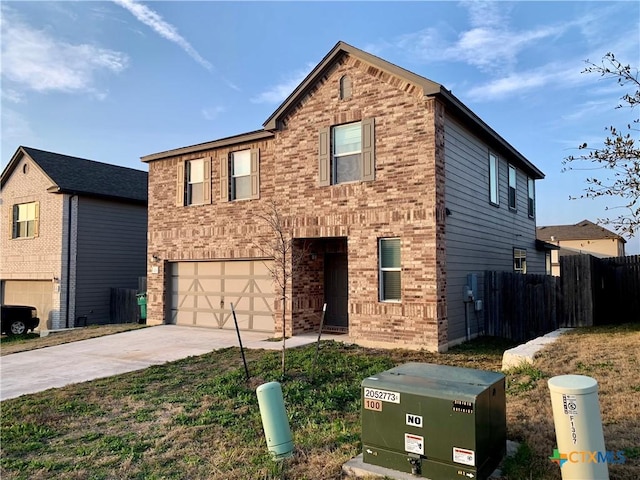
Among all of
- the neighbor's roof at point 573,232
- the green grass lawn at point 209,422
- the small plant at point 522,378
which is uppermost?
the neighbor's roof at point 573,232

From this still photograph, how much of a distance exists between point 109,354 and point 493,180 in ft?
38.3

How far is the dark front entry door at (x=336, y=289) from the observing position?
526 inches

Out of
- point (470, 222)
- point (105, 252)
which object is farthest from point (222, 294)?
point (105, 252)

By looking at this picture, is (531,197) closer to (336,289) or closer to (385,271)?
(336,289)

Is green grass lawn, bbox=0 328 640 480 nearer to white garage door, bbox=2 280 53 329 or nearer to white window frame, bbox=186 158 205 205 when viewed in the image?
white window frame, bbox=186 158 205 205

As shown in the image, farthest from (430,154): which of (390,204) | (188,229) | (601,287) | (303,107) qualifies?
(188,229)

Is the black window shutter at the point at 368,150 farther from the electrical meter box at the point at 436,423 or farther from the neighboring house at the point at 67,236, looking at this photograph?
the neighboring house at the point at 67,236

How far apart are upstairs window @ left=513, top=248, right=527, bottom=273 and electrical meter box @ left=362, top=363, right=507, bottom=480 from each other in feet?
43.5

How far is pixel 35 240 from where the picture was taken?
20.5m

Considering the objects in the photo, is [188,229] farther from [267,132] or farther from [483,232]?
[483,232]

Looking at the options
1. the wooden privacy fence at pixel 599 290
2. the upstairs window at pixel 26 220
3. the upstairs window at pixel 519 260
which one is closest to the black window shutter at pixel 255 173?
the wooden privacy fence at pixel 599 290

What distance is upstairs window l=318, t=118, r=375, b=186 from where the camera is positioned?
37.9 ft

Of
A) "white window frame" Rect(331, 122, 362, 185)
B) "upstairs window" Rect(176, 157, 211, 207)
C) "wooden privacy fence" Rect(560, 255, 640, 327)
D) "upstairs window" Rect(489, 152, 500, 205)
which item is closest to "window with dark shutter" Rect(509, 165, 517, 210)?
"upstairs window" Rect(489, 152, 500, 205)

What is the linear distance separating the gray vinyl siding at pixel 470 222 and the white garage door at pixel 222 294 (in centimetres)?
514
